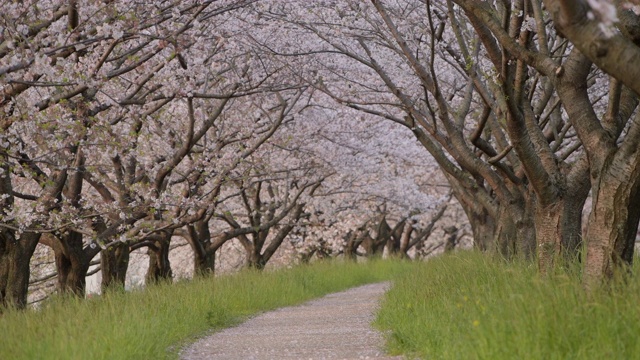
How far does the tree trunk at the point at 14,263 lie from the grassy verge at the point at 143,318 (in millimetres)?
2168

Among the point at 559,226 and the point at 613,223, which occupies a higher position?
the point at 559,226

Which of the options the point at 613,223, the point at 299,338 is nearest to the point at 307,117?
the point at 299,338

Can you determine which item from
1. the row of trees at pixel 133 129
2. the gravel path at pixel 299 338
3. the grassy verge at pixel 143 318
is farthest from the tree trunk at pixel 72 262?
the gravel path at pixel 299 338

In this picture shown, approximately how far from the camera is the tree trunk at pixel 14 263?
13828mm

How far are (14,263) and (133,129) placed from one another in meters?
3.00

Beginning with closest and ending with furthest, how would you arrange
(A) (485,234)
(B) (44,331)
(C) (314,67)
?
(B) (44,331), (C) (314,67), (A) (485,234)

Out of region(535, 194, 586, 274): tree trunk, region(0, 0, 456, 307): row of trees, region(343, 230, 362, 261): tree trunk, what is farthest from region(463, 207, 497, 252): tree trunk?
region(343, 230, 362, 261): tree trunk

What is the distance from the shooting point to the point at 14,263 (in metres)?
13.8

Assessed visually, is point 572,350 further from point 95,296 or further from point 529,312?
point 95,296

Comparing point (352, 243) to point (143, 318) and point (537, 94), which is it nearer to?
point (537, 94)

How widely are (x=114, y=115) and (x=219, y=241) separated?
6.85 metres

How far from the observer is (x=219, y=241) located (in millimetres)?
22250

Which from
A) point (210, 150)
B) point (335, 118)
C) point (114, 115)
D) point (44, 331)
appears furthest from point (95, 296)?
point (335, 118)

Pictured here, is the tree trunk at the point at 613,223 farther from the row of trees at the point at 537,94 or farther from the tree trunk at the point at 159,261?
the tree trunk at the point at 159,261
